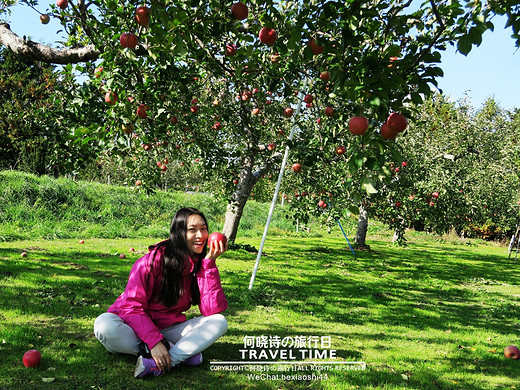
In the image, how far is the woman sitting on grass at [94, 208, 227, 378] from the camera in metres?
2.97

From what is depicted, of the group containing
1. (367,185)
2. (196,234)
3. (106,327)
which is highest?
(367,185)

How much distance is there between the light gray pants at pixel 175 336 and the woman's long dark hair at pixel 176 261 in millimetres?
302

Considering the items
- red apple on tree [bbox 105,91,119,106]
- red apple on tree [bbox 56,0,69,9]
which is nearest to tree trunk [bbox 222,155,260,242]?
red apple on tree [bbox 56,0,69,9]

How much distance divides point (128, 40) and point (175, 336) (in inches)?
97.6

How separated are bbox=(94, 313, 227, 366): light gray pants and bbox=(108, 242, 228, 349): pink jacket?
0.28 ft

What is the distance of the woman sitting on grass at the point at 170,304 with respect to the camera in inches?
117

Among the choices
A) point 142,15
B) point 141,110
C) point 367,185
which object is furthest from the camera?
point 141,110

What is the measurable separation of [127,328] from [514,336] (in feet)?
17.3

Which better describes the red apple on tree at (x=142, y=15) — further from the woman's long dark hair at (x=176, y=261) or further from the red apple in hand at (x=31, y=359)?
the red apple in hand at (x=31, y=359)

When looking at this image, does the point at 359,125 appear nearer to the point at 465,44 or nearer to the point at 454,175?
the point at 465,44

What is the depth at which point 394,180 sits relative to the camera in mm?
11078

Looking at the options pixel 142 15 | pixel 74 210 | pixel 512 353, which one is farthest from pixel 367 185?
pixel 74 210

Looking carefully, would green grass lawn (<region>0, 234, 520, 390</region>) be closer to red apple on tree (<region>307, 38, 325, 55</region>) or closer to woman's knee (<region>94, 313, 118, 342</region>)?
woman's knee (<region>94, 313, 118, 342</region>)

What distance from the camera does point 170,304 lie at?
3244 millimetres
